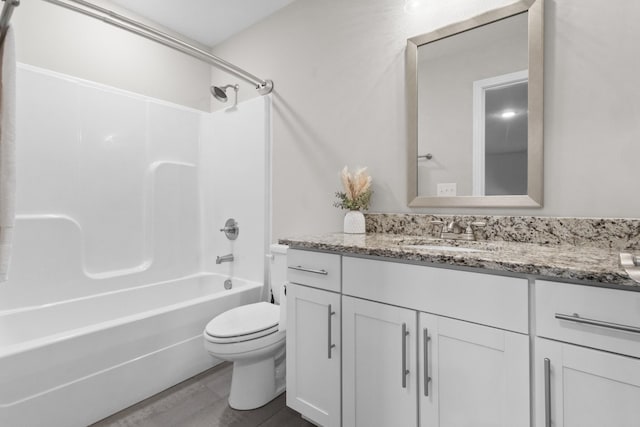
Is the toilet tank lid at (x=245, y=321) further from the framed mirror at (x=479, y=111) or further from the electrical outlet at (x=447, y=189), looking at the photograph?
the electrical outlet at (x=447, y=189)

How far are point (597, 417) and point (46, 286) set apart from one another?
8.86ft

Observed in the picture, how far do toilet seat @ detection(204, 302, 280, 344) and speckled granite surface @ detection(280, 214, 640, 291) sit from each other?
0.55 metres

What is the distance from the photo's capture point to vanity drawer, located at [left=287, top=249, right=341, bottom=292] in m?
1.30

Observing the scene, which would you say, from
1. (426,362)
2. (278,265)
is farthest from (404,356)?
(278,265)

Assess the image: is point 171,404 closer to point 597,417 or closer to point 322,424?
point 322,424

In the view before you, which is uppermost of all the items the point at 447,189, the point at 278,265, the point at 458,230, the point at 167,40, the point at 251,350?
the point at 167,40

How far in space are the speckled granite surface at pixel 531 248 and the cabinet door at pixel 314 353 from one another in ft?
0.79

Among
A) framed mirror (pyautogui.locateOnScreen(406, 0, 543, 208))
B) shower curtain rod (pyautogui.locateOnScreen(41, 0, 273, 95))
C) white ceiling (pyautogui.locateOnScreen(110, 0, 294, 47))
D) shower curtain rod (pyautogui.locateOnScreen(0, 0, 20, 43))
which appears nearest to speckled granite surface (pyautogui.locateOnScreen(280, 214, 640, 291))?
framed mirror (pyautogui.locateOnScreen(406, 0, 543, 208))

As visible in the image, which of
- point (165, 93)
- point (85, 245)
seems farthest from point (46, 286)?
point (165, 93)

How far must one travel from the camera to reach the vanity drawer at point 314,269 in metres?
1.30

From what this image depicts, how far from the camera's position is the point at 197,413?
1.62 meters

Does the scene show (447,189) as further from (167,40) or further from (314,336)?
(167,40)

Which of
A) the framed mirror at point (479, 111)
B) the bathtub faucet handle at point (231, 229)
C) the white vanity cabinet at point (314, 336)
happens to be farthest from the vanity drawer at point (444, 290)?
the bathtub faucet handle at point (231, 229)

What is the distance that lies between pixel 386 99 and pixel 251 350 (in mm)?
1550
